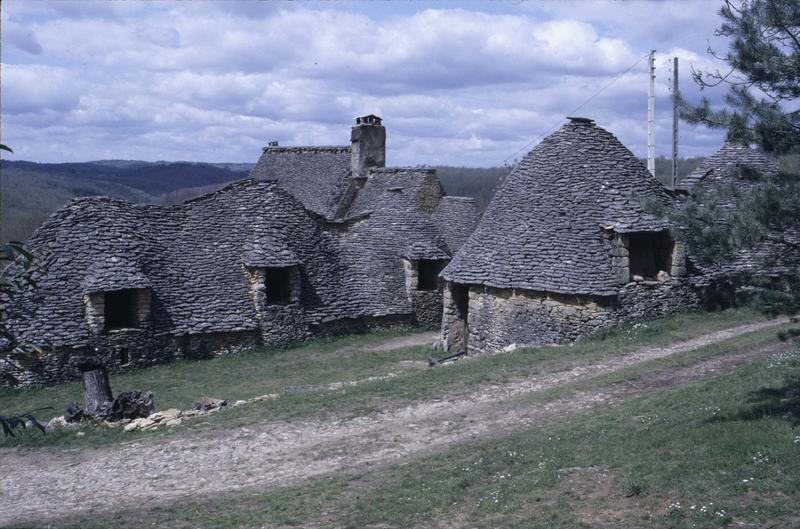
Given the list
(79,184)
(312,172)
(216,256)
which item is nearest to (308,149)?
(312,172)

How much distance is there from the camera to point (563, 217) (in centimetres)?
2031

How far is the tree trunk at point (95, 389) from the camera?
16.3 metres

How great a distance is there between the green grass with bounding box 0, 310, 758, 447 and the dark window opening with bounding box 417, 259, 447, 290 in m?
3.32

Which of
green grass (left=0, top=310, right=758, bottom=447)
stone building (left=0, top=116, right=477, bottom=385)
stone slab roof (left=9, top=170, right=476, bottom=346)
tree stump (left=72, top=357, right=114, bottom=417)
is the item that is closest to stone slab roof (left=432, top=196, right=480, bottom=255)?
stone building (left=0, top=116, right=477, bottom=385)

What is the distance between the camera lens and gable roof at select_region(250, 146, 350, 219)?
1575 inches

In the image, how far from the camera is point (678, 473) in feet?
30.1

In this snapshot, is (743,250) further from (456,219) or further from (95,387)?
(456,219)

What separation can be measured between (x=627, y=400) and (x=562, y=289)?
5.79 m

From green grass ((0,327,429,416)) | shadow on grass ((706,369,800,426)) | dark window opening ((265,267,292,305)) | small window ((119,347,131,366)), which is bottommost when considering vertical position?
green grass ((0,327,429,416))

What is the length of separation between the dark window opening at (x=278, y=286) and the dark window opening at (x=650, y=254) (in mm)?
10595

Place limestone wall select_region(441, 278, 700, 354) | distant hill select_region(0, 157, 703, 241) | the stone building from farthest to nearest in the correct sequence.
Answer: distant hill select_region(0, 157, 703, 241), the stone building, limestone wall select_region(441, 278, 700, 354)

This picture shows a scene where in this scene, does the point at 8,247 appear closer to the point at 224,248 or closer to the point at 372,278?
the point at 224,248

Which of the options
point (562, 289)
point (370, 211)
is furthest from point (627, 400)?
point (370, 211)

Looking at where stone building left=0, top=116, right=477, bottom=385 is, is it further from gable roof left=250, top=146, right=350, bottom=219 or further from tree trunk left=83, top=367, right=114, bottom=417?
gable roof left=250, top=146, right=350, bottom=219
